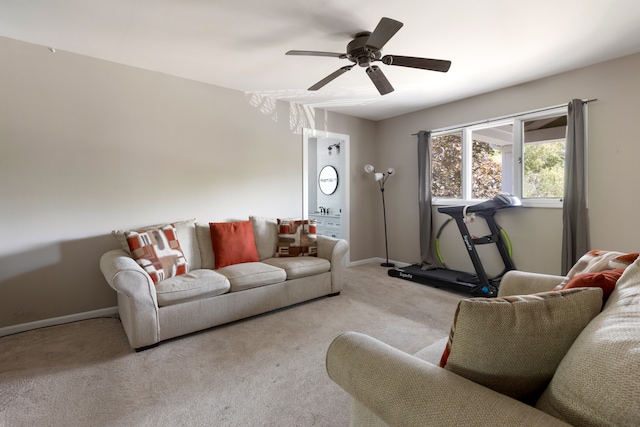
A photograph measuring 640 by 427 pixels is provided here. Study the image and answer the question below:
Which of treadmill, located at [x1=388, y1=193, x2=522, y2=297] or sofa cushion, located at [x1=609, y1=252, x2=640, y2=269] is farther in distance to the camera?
treadmill, located at [x1=388, y1=193, x2=522, y2=297]

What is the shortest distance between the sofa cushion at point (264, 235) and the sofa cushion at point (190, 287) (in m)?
0.84

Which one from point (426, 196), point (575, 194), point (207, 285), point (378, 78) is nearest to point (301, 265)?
point (207, 285)

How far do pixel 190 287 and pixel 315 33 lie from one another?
231cm

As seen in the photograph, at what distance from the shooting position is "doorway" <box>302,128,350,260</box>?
4.64 m

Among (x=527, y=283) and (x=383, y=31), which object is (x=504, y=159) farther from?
(x=383, y=31)

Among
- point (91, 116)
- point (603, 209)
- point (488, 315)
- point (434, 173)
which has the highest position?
point (91, 116)

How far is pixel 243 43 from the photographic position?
2670mm

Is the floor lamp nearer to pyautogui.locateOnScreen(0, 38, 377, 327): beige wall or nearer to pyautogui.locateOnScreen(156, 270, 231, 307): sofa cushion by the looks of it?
pyautogui.locateOnScreen(0, 38, 377, 327): beige wall

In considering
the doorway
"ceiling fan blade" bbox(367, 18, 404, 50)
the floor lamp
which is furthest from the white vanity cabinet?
"ceiling fan blade" bbox(367, 18, 404, 50)

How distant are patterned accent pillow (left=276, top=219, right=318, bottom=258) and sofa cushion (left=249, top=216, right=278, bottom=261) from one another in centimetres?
7

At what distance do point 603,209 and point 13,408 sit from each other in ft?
15.9

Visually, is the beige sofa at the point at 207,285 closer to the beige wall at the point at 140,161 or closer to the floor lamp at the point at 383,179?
the beige wall at the point at 140,161

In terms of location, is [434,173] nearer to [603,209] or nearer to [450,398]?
[603,209]

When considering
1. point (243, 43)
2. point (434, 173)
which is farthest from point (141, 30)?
point (434, 173)
